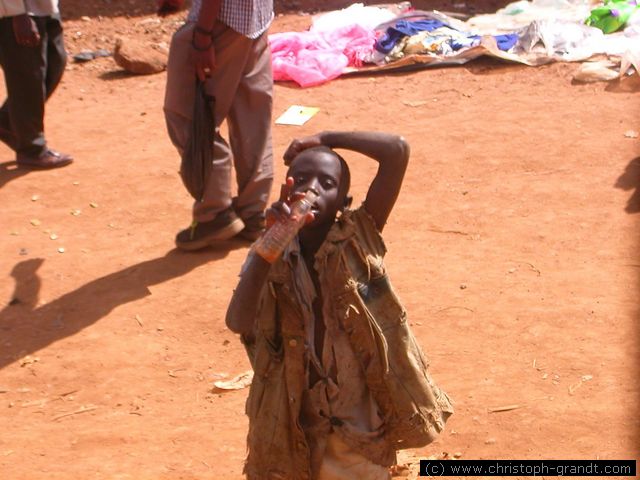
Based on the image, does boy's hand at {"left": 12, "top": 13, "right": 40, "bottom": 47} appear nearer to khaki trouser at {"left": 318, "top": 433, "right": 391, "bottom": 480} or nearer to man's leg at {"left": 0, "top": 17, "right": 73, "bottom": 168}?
man's leg at {"left": 0, "top": 17, "right": 73, "bottom": 168}

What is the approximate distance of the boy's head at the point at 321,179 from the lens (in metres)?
2.46

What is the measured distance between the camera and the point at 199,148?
180 inches

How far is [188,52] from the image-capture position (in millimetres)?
4707

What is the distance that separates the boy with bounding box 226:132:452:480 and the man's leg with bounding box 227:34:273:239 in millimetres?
2403

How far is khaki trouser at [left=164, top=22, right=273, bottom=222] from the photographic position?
475 centimetres

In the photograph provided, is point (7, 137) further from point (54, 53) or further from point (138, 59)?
point (138, 59)

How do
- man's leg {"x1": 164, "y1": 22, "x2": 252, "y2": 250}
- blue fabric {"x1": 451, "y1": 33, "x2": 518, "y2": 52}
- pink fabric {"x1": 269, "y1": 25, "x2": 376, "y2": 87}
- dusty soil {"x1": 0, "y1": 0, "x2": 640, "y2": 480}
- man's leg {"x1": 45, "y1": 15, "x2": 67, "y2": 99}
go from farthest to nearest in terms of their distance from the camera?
blue fabric {"x1": 451, "y1": 33, "x2": 518, "y2": 52} → pink fabric {"x1": 269, "y1": 25, "x2": 376, "y2": 87} → man's leg {"x1": 45, "y1": 15, "x2": 67, "y2": 99} → man's leg {"x1": 164, "y1": 22, "x2": 252, "y2": 250} → dusty soil {"x1": 0, "y1": 0, "x2": 640, "y2": 480}

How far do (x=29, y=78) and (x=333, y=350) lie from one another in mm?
4234

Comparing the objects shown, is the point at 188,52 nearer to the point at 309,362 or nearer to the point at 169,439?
the point at 169,439

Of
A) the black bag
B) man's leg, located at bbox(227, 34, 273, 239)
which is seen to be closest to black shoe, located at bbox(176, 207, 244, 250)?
man's leg, located at bbox(227, 34, 273, 239)

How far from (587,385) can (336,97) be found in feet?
13.9

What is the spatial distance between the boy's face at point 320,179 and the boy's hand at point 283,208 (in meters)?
0.04

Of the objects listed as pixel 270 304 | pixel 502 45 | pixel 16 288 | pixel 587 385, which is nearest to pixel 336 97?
pixel 502 45

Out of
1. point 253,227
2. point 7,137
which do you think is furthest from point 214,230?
point 7,137
